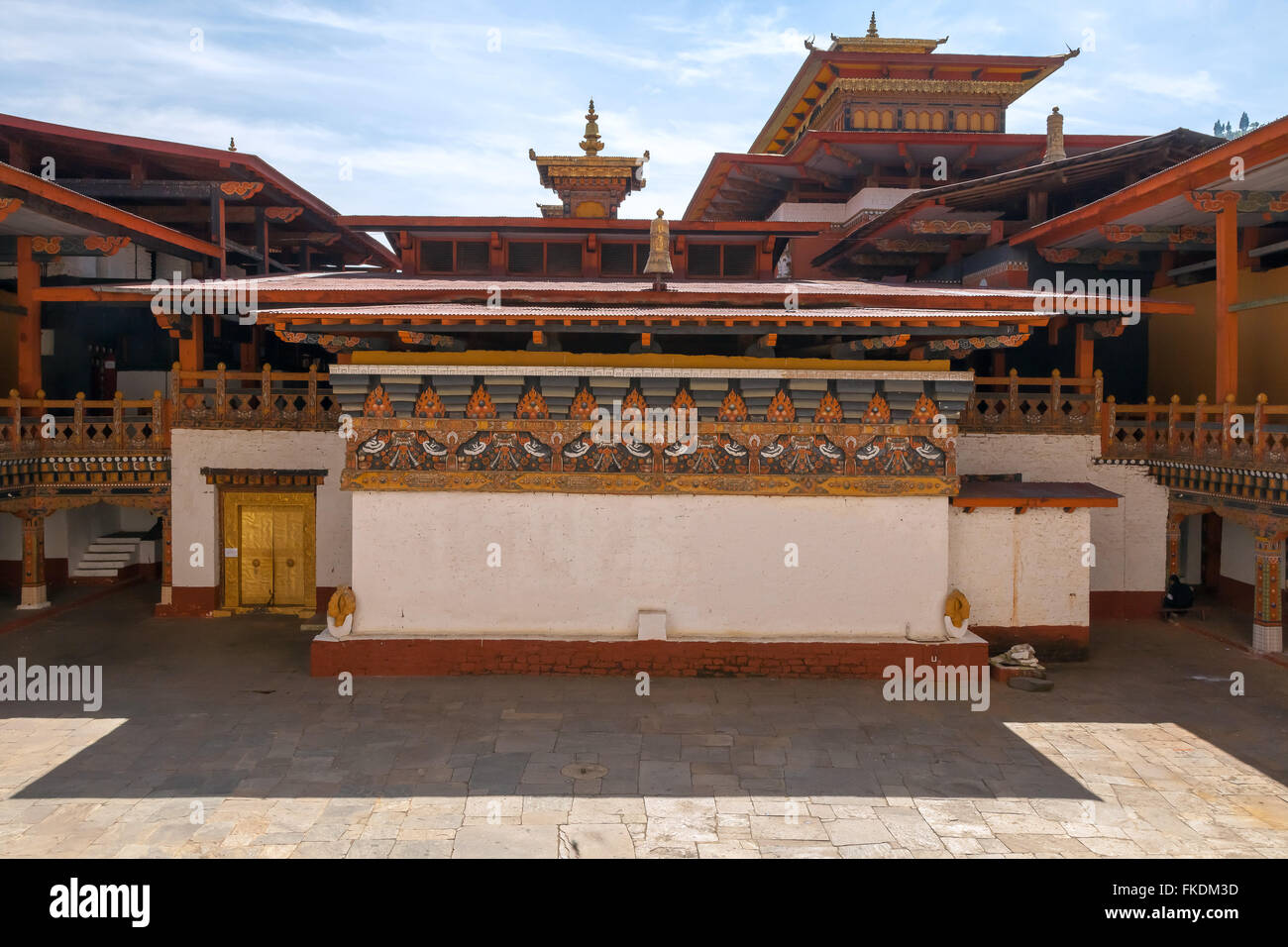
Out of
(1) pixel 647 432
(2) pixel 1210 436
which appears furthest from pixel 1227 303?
(1) pixel 647 432

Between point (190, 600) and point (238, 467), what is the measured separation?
220cm

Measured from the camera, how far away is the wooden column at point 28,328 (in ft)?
47.4

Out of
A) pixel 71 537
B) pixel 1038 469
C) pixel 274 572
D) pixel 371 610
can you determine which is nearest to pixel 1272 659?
pixel 1038 469

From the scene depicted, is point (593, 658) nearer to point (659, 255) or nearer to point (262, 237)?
point (659, 255)

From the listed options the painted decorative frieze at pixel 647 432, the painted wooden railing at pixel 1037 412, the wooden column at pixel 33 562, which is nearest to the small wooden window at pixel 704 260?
the painted wooden railing at pixel 1037 412

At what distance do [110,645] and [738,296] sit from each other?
955cm

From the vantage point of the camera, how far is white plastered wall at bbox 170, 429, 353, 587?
1362cm

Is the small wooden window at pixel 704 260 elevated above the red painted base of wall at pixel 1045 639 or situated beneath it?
elevated above

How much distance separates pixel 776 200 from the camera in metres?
23.4

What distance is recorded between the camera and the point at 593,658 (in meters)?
10.5

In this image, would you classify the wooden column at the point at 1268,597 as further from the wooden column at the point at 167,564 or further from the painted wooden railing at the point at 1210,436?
the wooden column at the point at 167,564

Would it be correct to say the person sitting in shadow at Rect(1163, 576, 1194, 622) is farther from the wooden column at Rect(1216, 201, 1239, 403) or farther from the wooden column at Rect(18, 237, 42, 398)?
the wooden column at Rect(18, 237, 42, 398)

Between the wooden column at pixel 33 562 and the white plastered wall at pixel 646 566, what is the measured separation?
7310 mm

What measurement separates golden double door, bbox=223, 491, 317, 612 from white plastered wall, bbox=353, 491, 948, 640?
12.2 feet
